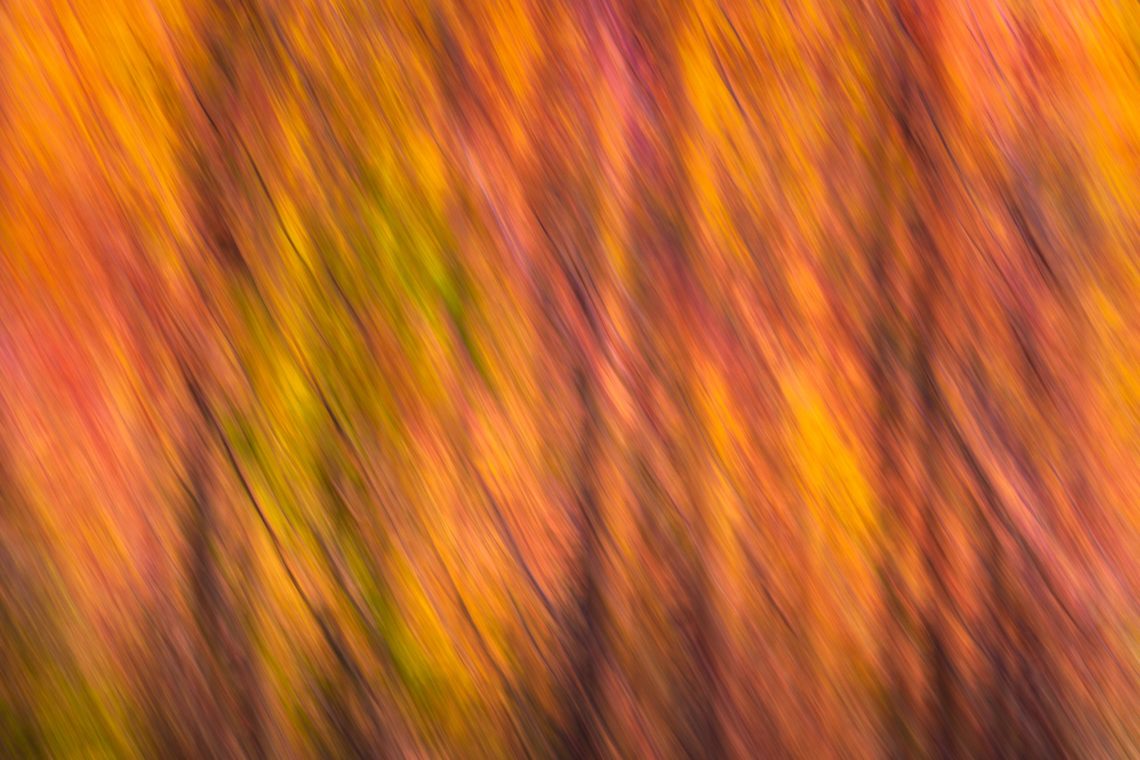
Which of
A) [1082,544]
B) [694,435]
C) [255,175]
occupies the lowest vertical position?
[1082,544]

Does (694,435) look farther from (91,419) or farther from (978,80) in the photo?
(91,419)

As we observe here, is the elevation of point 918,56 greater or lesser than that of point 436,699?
greater

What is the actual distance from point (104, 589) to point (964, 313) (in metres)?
0.82

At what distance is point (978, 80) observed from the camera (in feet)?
2.60

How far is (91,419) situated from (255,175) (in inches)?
10.8

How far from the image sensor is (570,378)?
0.81m

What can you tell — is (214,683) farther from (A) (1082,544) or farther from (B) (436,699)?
(A) (1082,544)

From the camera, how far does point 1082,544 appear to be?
0.78 metres

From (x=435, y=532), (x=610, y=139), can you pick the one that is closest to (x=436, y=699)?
(x=435, y=532)

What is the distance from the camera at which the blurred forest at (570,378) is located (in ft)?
2.58

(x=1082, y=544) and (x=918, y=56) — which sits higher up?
(x=918, y=56)

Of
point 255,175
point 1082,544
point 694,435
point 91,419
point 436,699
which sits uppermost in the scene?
point 255,175

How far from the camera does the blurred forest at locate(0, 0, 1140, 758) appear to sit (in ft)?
2.58

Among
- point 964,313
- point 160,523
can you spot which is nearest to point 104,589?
point 160,523
